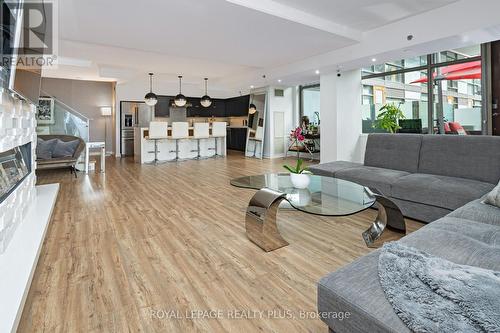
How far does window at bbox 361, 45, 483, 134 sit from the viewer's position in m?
5.57

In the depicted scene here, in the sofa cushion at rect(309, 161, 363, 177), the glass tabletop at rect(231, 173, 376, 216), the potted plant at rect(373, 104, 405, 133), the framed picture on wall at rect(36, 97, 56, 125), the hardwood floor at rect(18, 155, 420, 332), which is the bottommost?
the hardwood floor at rect(18, 155, 420, 332)

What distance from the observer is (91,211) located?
3.52 metres

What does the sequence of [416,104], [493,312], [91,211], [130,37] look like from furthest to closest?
[416,104] → [130,37] → [91,211] → [493,312]

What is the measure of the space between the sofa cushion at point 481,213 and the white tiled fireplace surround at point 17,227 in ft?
9.06

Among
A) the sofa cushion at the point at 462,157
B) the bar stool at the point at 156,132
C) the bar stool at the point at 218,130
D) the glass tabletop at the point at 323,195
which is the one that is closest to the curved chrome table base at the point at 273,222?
the glass tabletop at the point at 323,195

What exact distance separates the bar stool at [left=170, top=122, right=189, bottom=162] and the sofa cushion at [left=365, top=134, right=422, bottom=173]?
6.13 metres

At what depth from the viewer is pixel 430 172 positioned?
3342 mm

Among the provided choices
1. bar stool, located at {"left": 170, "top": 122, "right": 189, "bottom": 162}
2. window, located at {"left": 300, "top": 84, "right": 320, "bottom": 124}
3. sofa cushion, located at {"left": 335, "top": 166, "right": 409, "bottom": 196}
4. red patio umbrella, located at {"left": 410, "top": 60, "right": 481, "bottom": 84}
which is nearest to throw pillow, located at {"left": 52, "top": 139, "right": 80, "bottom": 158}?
bar stool, located at {"left": 170, "top": 122, "right": 189, "bottom": 162}

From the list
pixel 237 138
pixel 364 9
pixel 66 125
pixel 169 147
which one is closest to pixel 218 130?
pixel 169 147

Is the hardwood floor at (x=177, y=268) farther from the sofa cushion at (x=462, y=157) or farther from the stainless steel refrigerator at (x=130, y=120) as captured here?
the stainless steel refrigerator at (x=130, y=120)

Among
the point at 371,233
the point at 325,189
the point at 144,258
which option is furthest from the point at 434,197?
the point at 144,258

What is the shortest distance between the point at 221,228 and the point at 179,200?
4.44ft

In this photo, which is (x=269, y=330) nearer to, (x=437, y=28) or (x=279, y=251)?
(x=279, y=251)

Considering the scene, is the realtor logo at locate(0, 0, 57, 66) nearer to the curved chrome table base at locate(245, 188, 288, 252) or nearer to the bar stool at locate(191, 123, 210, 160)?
the curved chrome table base at locate(245, 188, 288, 252)
